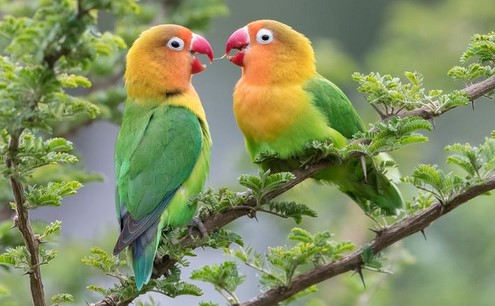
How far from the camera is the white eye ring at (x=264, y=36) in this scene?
13.0 feet

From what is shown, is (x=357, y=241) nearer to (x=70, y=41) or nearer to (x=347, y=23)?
(x=70, y=41)

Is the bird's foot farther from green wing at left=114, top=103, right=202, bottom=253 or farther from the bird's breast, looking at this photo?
the bird's breast

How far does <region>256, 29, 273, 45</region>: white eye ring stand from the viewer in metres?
3.97

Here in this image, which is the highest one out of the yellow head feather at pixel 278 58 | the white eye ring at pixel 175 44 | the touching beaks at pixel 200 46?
the white eye ring at pixel 175 44

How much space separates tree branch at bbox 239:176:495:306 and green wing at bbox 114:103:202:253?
0.72 metres

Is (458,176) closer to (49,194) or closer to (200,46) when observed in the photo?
(49,194)

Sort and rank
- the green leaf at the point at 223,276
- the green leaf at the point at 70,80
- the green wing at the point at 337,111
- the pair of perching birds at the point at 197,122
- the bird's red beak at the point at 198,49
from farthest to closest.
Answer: the bird's red beak at the point at 198,49
the green wing at the point at 337,111
the pair of perching birds at the point at 197,122
the green leaf at the point at 223,276
the green leaf at the point at 70,80

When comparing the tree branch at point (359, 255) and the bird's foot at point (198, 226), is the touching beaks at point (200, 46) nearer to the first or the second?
the bird's foot at point (198, 226)

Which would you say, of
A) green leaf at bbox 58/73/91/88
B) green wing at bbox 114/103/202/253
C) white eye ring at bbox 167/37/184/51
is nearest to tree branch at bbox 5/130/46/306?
green leaf at bbox 58/73/91/88

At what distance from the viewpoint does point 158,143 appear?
12.4 feet

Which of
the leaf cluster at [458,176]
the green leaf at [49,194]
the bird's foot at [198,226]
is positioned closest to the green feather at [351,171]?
the leaf cluster at [458,176]

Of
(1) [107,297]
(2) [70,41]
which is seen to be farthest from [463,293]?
(2) [70,41]

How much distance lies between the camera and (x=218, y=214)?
3057 millimetres

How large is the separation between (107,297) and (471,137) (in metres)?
5.67
